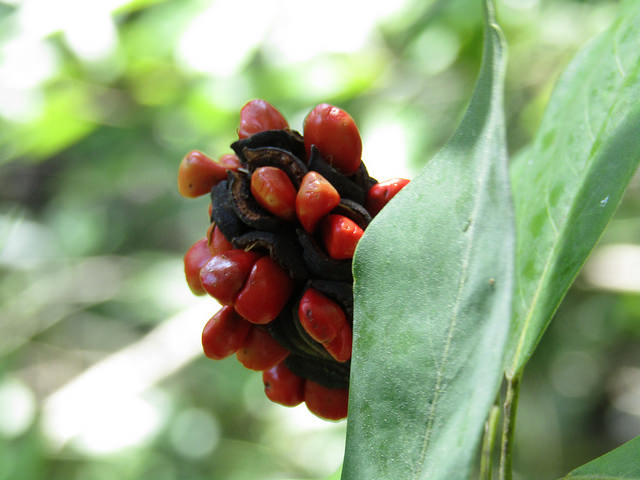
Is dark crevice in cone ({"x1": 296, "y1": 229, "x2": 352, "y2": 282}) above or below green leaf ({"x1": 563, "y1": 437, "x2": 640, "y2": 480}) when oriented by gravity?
above

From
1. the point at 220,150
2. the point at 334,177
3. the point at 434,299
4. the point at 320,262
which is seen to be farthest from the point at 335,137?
the point at 220,150

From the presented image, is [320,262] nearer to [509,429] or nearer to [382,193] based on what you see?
[382,193]

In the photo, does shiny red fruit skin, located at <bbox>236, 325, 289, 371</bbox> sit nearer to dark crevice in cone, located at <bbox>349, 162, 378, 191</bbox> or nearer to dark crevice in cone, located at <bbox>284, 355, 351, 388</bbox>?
dark crevice in cone, located at <bbox>284, 355, 351, 388</bbox>

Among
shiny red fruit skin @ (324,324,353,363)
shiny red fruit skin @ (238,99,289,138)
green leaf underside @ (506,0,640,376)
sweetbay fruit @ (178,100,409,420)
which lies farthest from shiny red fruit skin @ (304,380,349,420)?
shiny red fruit skin @ (238,99,289,138)

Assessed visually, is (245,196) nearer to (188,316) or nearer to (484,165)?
(484,165)

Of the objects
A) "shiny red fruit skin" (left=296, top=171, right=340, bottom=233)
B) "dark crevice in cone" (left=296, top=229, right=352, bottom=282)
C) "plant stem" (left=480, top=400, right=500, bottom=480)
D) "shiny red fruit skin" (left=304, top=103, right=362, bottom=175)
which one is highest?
"shiny red fruit skin" (left=304, top=103, right=362, bottom=175)

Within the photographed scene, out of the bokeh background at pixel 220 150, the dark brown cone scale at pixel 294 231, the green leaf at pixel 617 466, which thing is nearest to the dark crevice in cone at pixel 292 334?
the dark brown cone scale at pixel 294 231

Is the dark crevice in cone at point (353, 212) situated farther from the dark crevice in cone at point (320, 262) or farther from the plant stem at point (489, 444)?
the plant stem at point (489, 444)
